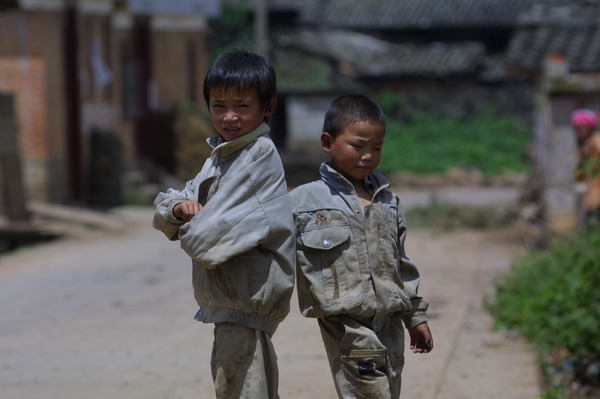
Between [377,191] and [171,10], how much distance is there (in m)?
18.4

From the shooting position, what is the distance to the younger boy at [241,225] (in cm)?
381

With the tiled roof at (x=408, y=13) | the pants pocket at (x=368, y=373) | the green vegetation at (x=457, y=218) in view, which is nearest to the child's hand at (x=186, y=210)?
the pants pocket at (x=368, y=373)

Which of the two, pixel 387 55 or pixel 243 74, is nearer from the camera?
pixel 243 74

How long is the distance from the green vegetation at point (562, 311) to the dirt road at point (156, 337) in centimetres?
15

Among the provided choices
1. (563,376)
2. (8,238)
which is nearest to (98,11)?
(8,238)

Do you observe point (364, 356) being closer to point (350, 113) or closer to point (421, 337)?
point (421, 337)

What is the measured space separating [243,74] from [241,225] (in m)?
0.52

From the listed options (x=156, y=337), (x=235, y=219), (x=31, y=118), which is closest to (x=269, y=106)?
(x=235, y=219)

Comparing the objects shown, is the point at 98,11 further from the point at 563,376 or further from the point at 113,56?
the point at 563,376

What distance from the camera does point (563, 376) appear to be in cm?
612

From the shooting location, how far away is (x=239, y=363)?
3879 mm

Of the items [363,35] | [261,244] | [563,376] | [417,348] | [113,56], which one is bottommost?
[363,35]

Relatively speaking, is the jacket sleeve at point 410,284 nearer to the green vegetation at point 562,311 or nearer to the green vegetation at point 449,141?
the green vegetation at point 562,311

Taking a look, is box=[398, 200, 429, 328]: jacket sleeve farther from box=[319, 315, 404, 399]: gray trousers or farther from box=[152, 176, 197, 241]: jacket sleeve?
box=[152, 176, 197, 241]: jacket sleeve
